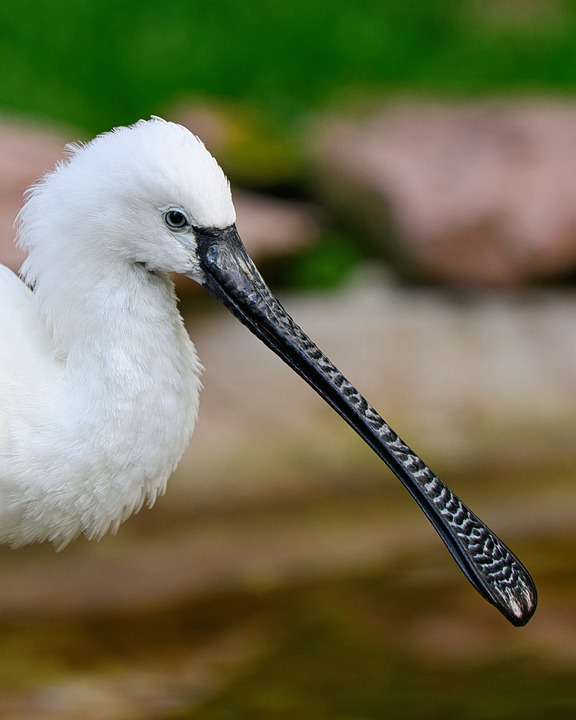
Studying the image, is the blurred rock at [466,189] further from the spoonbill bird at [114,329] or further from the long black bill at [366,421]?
the spoonbill bird at [114,329]

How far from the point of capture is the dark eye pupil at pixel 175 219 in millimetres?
2605

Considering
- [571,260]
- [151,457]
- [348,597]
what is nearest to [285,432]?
[348,597]

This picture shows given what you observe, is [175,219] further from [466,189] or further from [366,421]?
[466,189]

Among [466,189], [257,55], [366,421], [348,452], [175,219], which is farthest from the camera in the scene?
[257,55]

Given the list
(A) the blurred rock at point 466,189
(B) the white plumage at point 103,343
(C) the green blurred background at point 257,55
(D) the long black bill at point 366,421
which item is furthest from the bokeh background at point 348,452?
(B) the white plumage at point 103,343

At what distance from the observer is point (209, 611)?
4.65m

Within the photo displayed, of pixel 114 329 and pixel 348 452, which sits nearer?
pixel 114 329

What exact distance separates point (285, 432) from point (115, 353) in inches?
96.8

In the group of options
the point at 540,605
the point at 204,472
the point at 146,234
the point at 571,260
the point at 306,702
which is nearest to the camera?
the point at 146,234

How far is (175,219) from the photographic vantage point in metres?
2.62

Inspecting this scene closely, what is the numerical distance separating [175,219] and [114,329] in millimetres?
252

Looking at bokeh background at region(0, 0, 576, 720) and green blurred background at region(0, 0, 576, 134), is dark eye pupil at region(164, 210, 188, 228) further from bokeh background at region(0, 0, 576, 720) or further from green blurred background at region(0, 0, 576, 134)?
green blurred background at region(0, 0, 576, 134)

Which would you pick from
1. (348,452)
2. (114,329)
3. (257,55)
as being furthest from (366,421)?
(257,55)

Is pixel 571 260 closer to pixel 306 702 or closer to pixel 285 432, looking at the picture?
pixel 285 432
